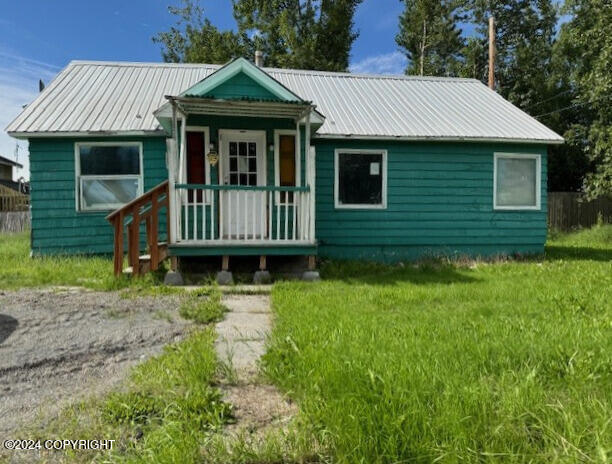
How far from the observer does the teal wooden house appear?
736 cm

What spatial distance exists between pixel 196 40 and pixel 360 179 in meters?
20.4

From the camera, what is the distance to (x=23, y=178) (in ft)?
99.3

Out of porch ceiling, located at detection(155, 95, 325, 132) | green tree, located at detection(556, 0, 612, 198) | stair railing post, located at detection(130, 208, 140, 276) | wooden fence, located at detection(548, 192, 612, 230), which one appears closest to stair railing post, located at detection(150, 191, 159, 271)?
stair railing post, located at detection(130, 208, 140, 276)

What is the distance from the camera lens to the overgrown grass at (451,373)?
1.75 m

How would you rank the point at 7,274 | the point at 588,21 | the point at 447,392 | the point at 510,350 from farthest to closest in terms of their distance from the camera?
1. the point at 588,21
2. the point at 7,274
3. the point at 510,350
4. the point at 447,392

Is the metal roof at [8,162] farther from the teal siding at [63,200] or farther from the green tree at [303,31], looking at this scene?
the teal siding at [63,200]

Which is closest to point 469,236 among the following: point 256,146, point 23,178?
point 256,146

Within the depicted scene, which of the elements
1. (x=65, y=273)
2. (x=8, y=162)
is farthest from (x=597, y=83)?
(x=8, y=162)

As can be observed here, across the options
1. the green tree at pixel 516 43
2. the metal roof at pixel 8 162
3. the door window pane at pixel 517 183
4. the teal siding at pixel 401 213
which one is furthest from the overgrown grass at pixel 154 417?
the metal roof at pixel 8 162

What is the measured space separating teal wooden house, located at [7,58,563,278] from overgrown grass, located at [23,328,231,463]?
12.9 ft

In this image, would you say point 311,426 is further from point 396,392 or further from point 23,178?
point 23,178

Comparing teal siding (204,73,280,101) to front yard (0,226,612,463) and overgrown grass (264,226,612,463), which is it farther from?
front yard (0,226,612,463)

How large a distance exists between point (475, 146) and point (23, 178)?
111ft

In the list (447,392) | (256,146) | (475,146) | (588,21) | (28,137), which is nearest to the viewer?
(447,392)
